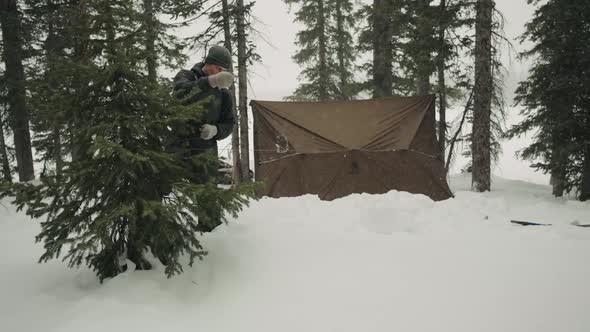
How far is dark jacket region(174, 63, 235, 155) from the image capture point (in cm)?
299

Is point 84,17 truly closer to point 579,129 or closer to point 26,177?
point 579,129

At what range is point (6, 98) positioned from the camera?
988cm

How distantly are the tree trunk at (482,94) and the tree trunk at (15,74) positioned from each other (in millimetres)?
12078

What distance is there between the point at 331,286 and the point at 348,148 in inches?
195

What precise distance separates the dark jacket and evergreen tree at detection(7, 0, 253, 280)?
46 centimetres

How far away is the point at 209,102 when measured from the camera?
3.07 m

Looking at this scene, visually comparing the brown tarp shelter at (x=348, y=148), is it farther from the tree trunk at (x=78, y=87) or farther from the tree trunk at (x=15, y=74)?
the tree trunk at (x=15, y=74)

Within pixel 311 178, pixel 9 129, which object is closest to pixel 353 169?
pixel 311 178

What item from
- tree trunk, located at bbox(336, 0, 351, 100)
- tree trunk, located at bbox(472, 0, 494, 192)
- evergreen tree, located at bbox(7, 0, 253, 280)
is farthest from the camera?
tree trunk, located at bbox(336, 0, 351, 100)

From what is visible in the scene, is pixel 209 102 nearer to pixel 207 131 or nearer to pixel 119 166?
pixel 207 131

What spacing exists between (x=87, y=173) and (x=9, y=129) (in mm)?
11492

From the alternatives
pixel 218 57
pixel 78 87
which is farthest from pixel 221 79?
pixel 78 87

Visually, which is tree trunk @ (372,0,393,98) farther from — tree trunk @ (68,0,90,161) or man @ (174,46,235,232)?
tree trunk @ (68,0,90,161)

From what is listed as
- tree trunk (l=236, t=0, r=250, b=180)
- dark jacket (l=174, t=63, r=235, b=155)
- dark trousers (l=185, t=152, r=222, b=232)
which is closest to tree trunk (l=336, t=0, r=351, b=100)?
tree trunk (l=236, t=0, r=250, b=180)
